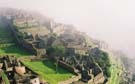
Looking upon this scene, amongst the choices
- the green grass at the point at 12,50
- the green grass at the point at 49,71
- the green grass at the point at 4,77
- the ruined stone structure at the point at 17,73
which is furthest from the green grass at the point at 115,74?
the green grass at the point at 4,77

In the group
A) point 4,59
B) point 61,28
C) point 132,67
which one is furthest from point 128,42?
point 4,59

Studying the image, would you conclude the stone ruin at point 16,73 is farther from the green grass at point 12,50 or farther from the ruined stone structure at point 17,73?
the green grass at point 12,50

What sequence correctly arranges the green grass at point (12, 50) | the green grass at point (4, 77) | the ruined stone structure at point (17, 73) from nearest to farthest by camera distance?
1. the green grass at point (4, 77)
2. the ruined stone structure at point (17, 73)
3. the green grass at point (12, 50)

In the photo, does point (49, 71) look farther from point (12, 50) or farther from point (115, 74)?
point (115, 74)

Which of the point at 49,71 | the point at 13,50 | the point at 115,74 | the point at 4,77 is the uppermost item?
the point at 13,50

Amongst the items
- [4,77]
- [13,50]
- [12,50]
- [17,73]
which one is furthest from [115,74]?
[4,77]

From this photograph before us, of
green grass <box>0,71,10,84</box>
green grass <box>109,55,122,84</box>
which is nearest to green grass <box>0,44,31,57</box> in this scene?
green grass <box>109,55,122,84</box>

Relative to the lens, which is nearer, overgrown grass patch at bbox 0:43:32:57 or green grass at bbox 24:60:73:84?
green grass at bbox 24:60:73:84

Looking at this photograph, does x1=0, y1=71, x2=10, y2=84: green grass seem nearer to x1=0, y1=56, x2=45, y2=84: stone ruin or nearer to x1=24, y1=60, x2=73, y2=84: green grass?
x1=0, y1=56, x2=45, y2=84: stone ruin

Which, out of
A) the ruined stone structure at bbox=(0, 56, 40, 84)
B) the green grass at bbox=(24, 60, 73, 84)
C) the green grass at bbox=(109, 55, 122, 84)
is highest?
the ruined stone structure at bbox=(0, 56, 40, 84)

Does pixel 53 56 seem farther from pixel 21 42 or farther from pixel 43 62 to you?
pixel 21 42
